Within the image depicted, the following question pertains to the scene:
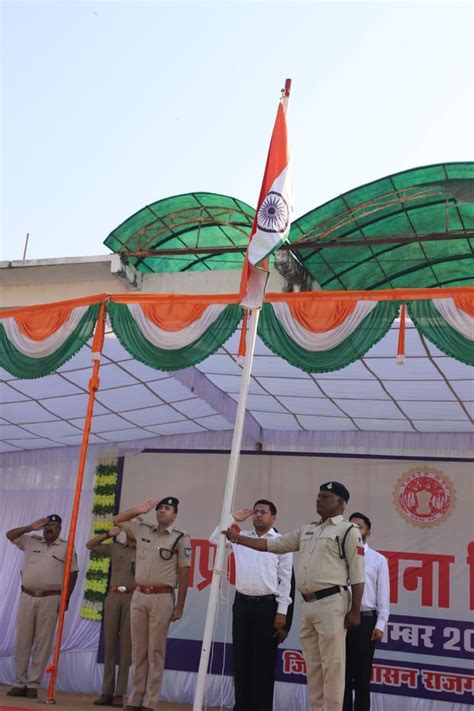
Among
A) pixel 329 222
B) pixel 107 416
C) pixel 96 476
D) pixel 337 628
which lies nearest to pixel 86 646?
pixel 96 476

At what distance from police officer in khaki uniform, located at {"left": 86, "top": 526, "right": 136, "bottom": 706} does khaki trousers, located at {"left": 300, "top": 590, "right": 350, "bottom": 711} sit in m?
2.44

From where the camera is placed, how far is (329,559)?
14.4ft

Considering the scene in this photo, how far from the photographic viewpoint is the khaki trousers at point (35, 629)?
6.60 m

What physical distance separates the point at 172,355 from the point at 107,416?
6.65 ft

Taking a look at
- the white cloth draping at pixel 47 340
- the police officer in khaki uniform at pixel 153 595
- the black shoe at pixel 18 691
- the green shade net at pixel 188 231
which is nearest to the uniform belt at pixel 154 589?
the police officer in khaki uniform at pixel 153 595

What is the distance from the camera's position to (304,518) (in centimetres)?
729

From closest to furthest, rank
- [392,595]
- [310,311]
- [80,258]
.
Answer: [310,311]
[392,595]
[80,258]

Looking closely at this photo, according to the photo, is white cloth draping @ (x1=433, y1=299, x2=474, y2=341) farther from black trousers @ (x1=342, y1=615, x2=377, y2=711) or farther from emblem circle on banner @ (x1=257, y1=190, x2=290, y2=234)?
black trousers @ (x1=342, y1=615, x2=377, y2=711)

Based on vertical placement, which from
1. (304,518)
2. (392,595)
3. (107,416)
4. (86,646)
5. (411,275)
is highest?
(411,275)

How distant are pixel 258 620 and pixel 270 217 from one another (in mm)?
2510

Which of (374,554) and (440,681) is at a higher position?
(374,554)

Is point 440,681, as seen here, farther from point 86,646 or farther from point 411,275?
point 411,275

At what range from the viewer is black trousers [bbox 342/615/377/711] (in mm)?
5266

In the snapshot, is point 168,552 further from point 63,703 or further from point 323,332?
point 323,332
